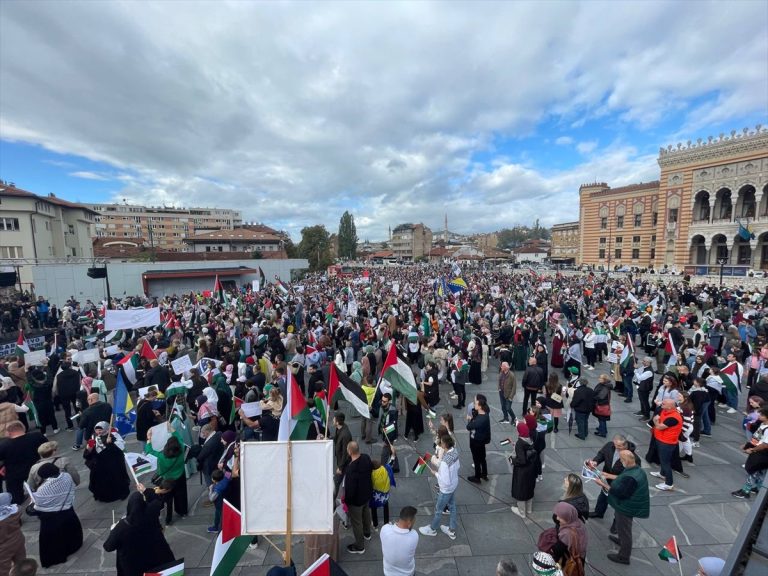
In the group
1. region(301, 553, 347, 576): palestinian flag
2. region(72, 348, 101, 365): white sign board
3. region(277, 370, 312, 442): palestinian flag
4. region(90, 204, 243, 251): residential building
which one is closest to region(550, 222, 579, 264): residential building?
region(72, 348, 101, 365): white sign board

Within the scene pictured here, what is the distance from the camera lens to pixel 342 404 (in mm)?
10562

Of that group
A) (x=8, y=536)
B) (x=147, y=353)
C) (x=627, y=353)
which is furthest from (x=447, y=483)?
(x=147, y=353)

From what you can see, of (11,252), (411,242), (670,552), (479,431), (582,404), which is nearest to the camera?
(670,552)

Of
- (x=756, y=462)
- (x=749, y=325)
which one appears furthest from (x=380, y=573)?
(x=749, y=325)

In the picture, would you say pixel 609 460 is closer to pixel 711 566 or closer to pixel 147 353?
pixel 711 566

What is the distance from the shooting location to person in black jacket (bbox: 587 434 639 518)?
4.89 meters

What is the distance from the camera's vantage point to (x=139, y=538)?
→ 418 centimetres

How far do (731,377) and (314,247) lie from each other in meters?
54.4

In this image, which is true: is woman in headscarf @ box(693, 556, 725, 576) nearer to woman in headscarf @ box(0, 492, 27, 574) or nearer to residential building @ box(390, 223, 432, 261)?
woman in headscarf @ box(0, 492, 27, 574)

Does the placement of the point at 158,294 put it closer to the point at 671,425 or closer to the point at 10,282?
the point at 10,282

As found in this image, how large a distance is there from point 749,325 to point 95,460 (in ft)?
61.7

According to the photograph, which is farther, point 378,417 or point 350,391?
point 378,417

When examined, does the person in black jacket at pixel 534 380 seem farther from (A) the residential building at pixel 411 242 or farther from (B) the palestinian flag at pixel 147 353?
(A) the residential building at pixel 411 242

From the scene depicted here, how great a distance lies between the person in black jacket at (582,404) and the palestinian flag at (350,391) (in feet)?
15.8
